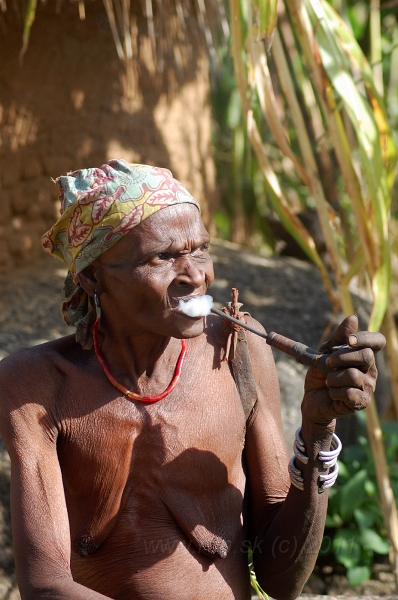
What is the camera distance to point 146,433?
7.31 ft

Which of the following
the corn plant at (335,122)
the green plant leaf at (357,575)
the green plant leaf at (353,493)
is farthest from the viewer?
the green plant leaf at (353,493)

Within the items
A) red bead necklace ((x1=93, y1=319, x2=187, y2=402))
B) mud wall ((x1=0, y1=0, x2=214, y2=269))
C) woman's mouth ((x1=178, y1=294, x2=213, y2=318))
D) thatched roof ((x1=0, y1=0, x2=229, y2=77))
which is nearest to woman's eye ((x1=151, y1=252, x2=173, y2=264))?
woman's mouth ((x1=178, y1=294, x2=213, y2=318))

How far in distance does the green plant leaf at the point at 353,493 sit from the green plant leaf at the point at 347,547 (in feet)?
0.28

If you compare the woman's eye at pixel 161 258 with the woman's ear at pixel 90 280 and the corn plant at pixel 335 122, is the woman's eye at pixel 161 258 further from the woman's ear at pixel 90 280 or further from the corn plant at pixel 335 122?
the corn plant at pixel 335 122

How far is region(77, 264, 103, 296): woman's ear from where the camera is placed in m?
2.20

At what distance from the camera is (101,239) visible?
2.12m

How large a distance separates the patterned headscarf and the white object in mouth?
0.24 meters

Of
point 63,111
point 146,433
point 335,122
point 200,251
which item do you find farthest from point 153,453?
point 63,111

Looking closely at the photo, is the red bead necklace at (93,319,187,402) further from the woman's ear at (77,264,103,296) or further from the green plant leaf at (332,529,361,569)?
the green plant leaf at (332,529,361,569)

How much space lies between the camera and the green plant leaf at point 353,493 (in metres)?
4.00

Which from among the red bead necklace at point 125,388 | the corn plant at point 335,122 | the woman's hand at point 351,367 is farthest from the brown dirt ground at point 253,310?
the woman's hand at point 351,367

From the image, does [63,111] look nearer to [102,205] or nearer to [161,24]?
[161,24]

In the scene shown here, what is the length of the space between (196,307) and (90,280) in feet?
1.06

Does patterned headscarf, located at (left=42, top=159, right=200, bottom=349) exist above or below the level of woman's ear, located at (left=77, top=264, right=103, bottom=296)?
above
